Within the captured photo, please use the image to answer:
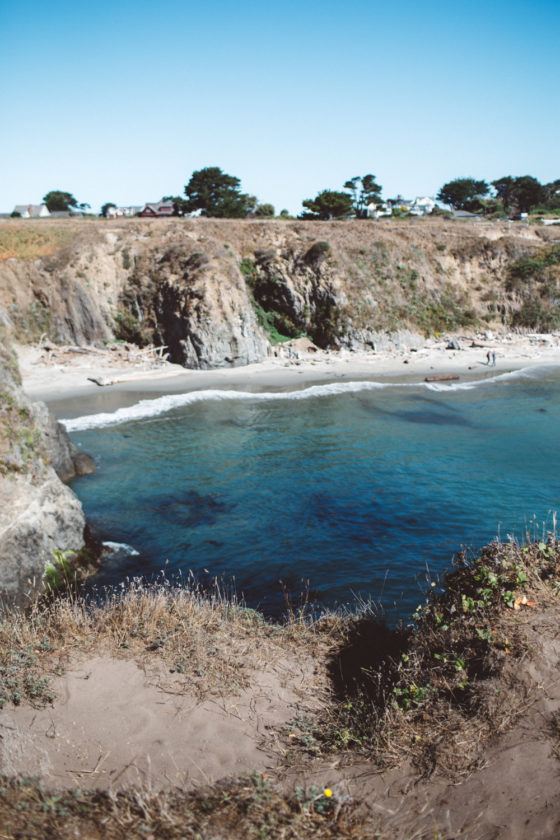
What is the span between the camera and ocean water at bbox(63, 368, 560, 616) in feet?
49.8

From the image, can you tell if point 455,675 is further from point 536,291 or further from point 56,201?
point 56,201

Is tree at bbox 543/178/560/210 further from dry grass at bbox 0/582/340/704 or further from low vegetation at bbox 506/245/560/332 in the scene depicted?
dry grass at bbox 0/582/340/704

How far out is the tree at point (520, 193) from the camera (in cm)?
10231

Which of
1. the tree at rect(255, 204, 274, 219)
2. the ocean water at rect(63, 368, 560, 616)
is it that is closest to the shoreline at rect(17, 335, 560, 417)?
the ocean water at rect(63, 368, 560, 616)

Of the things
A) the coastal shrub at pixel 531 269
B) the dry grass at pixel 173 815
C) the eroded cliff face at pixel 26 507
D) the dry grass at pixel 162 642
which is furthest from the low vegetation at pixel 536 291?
the dry grass at pixel 173 815

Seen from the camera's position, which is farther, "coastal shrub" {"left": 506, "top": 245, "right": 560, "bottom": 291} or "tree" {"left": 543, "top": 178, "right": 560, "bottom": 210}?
"tree" {"left": 543, "top": 178, "right": 560, "bottom": 210}

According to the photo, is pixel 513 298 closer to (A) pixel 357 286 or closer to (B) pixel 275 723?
(A) pixel 357 286

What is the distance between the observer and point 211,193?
6888 centimetres

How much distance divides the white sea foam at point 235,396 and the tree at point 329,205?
111 ft

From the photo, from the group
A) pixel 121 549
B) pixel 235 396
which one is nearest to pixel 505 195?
pixel 235 396

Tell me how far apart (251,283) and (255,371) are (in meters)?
11.7

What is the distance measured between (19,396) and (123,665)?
367 inches

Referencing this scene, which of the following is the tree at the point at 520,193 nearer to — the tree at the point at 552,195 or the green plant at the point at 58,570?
the tree at the point at 552,195

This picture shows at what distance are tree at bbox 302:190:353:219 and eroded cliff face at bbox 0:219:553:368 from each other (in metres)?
9.47
